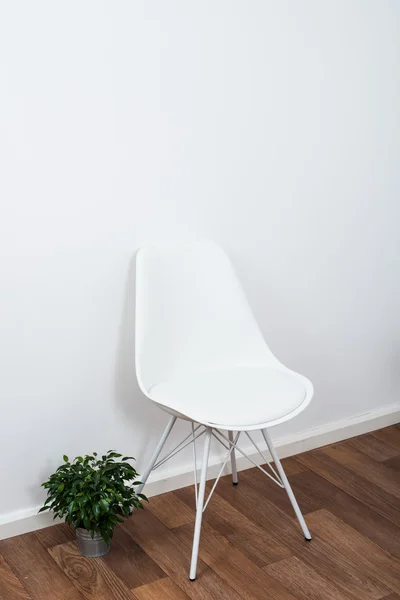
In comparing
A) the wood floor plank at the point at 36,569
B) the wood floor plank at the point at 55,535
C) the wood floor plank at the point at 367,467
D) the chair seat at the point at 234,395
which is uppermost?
the chair seat at the point at 234,395

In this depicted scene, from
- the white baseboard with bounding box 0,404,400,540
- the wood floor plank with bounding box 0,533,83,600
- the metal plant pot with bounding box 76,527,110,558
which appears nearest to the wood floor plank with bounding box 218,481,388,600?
the white baseboard with bounding box 0,404,400,540

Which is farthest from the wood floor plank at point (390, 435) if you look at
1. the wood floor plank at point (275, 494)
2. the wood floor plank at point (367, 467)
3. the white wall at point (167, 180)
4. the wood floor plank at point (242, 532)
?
the wood floor plank at point (242, 532)

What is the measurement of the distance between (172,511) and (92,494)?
1.41 ft

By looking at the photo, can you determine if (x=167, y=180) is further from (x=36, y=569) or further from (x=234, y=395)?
(x=36, y=569)

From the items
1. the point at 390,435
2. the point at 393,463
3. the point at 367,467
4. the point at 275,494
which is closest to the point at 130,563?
the point at 275,494

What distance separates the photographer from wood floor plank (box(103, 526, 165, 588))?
2.05 meters

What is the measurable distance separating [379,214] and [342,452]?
96cm

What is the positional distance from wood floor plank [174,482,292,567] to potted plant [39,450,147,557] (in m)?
0.33

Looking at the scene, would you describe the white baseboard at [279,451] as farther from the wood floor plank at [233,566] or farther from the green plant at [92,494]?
the wood floor plank at [233,566]

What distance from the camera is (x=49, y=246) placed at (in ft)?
7.02

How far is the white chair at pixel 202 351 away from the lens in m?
2.08

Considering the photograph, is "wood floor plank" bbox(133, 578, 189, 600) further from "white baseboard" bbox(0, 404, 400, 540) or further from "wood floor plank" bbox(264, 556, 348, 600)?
"white baseboard" bbox(0, 404, 400, 540)

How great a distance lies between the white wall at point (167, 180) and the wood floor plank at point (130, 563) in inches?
12.2

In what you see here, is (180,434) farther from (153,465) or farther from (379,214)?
(379,214)
